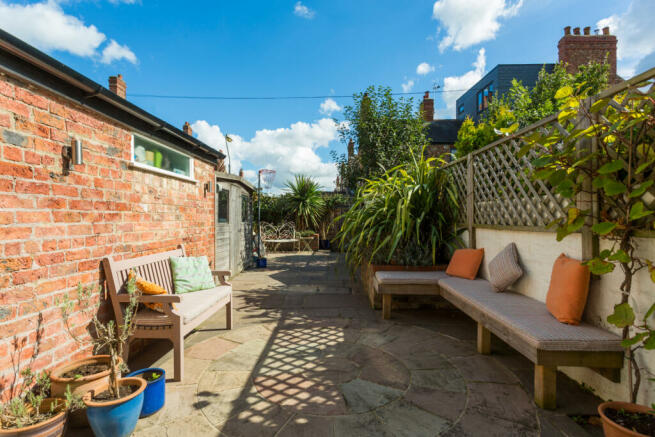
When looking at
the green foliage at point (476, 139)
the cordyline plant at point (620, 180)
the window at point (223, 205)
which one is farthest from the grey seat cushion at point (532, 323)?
the window at point (223, 205)

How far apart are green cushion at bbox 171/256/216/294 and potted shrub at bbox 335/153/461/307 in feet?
5.82

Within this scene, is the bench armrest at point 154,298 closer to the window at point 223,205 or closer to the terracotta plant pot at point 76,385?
the terracotta plant pot at point 76,385

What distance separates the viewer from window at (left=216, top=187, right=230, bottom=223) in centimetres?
560

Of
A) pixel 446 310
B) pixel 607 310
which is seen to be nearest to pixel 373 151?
pixel 446 310

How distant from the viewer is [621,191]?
1.46 m

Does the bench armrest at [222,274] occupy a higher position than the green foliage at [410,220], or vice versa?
the green foliage at [410,220]

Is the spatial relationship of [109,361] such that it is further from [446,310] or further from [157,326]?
[446,310]

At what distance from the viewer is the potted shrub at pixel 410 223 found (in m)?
3.74

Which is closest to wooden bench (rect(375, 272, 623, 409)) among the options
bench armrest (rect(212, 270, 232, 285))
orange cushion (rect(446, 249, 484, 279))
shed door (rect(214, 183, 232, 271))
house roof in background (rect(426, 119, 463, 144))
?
orange cushion (rect(446, 249, 484, 279))

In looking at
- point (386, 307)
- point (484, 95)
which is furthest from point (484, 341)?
point (484, 95)

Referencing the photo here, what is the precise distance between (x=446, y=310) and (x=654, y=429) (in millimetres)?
2592

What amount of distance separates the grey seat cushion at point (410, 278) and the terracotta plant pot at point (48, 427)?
8.87 ft

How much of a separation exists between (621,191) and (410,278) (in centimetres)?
210

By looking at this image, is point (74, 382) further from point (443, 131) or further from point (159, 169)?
point (443, 131)
